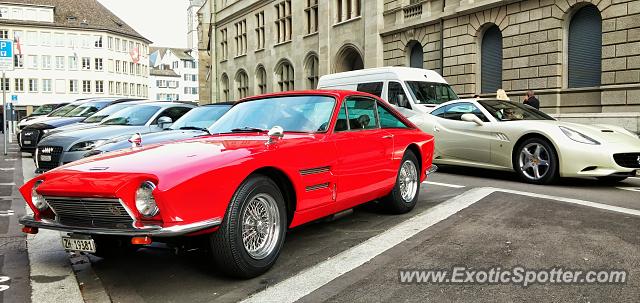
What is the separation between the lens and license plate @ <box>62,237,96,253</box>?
144 inches

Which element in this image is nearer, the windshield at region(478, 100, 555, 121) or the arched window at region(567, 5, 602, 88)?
the windshield at region(478, 100, 555, 121)

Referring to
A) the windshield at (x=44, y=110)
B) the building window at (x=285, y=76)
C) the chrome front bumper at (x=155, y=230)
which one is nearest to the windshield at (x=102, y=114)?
the chrome front bumper at (x=155, y=230)

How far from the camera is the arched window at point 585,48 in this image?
1727cm

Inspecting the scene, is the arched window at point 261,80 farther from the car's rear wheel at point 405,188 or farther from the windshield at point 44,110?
the car's rear wheel at point 405,188

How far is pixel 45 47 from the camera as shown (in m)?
76.0

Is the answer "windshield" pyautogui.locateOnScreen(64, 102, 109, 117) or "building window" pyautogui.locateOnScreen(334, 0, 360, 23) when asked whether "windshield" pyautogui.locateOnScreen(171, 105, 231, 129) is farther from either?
"building window" pyautogui.locateOnScreen(334, 0, 360, 23)

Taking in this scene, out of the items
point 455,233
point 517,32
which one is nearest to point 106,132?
point 455,233

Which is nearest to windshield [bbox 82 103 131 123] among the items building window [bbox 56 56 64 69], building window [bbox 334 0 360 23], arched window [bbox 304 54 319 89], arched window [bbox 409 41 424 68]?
arched window [bbox 409 41 424 68]

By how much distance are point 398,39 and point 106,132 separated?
1823 cm

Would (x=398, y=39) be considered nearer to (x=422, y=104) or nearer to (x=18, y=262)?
(x=422, y=104)

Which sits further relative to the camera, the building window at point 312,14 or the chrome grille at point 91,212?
the building window at point 312,14

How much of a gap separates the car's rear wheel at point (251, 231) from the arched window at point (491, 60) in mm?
18446

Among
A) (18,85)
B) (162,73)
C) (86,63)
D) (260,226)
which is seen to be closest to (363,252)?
(260,226)

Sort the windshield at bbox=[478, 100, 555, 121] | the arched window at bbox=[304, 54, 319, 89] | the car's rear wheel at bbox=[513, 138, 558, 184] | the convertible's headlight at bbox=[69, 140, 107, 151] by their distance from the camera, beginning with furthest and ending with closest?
the arched window at bbox=[304, 54, 319, 89] < the windshield at bbox=[478, 100, 555, 121] < the convertible's headlight at bbox=[69, 140, 107, 151] < the car's rear wheel at bbox=[513, 138, 558, 184]
